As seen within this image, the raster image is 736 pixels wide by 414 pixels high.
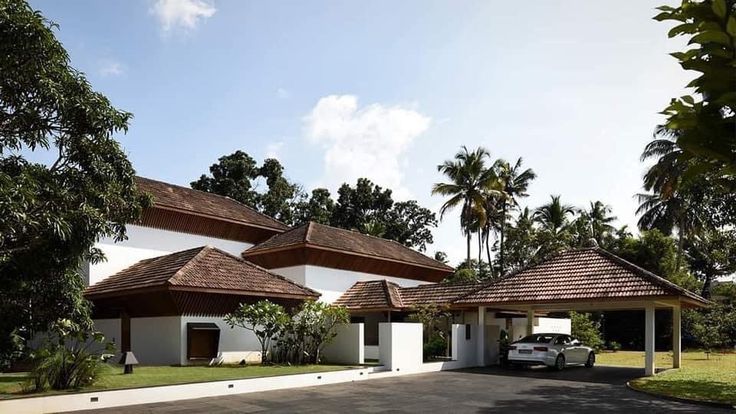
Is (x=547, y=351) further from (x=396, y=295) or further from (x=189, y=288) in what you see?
(x=189, y=288)

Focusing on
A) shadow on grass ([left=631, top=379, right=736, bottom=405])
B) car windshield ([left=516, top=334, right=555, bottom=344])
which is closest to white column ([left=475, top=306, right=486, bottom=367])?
car windshield ([left=516, top=334, right=555, bottom=344])

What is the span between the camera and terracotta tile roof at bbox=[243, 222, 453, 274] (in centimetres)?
2798

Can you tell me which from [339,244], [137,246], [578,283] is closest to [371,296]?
[339,244]

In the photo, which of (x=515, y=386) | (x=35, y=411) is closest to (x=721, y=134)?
(x=35, y=411)

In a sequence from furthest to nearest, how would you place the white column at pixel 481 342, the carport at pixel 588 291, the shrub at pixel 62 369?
the white column at pixel 481 342 → the carport at pixel 588 291 → the shrub at pixel 62 369

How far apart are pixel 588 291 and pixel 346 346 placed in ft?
27.8

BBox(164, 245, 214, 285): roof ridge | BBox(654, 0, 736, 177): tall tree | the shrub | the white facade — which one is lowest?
the shrub

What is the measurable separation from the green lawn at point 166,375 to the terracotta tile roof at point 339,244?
8739 millimetres

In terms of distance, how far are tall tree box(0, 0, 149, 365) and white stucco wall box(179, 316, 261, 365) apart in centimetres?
542

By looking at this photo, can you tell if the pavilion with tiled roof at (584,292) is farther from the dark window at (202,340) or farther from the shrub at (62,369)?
the shrub at (62,369)

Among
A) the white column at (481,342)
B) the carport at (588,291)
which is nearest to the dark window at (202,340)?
the carport at (588,291)

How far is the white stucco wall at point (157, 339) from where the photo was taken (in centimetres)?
1998

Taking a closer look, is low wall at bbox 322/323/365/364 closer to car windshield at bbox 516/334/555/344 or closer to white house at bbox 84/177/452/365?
white house at bbox 84/177/452/365

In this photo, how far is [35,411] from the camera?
11406 millimetres
